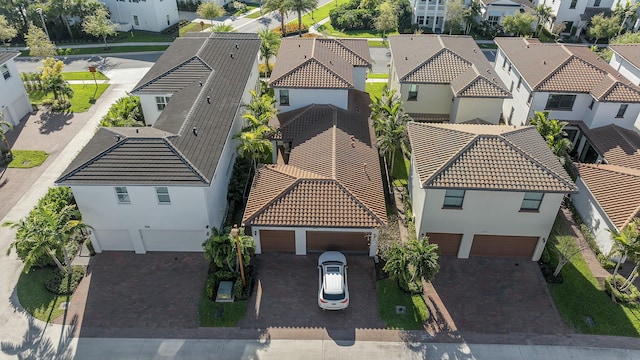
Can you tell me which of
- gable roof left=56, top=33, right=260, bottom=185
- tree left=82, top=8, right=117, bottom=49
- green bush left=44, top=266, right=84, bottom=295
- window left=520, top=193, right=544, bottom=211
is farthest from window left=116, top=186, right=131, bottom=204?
tree left=82, top=8, right=117, bottom=49

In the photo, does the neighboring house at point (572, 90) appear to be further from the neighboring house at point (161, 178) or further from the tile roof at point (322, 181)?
the neighboring house at point (161, 178)

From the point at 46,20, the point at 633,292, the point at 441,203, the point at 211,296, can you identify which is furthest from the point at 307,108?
the point at 46,20

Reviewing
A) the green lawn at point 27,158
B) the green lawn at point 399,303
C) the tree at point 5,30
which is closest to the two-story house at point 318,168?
the green lawn at point 399,303

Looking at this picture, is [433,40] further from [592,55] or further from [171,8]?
[171,8]

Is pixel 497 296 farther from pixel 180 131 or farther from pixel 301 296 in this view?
pixel 180 131

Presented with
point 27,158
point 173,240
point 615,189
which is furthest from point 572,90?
point 27,158

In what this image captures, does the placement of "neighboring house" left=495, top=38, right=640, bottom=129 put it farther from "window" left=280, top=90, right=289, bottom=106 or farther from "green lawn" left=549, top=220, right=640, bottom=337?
"window" left=280, top=90, right=289, bottom=106
